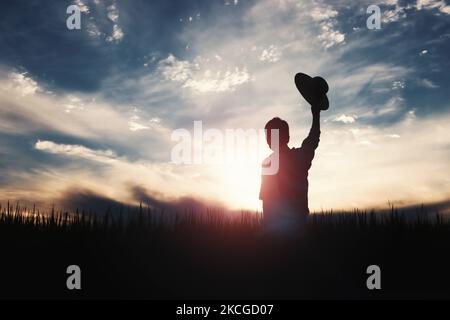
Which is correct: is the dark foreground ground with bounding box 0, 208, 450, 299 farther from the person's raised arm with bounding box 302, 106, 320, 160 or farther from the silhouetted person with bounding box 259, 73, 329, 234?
the person's raised arm with bounding box 302, 106, 320, 160

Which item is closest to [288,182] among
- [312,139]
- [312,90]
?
[312,139]

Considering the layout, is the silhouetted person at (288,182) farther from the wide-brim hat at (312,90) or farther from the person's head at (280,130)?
the wide-brim hat at (312,90)

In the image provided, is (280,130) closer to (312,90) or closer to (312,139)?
(312,139)

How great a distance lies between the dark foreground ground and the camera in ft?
26.7

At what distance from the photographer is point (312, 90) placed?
8.19 meters

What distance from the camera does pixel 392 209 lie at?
37.8 feet

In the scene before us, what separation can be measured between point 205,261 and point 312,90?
4.23m

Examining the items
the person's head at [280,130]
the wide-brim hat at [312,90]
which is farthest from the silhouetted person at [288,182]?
the wide-brim hat at [312,90]

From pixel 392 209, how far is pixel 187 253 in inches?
235

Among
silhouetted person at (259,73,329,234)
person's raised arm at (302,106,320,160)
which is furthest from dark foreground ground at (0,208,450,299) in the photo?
person's raised arm at (302,106,320,160)

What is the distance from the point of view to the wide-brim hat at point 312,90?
26.7 ft

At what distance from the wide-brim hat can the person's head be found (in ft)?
2.50
